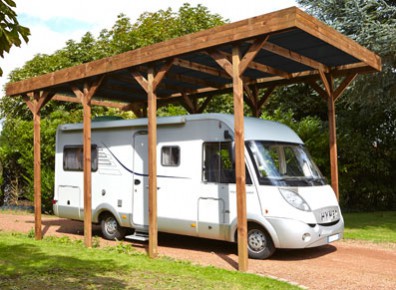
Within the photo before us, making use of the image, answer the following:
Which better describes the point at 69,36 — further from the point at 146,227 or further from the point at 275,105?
the point at 146,227

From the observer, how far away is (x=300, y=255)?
8828 mm

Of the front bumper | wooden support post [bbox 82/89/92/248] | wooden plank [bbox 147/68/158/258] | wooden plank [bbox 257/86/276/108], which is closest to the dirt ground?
the front bumper

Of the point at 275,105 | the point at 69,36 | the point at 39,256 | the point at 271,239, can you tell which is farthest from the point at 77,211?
the point at 69,36

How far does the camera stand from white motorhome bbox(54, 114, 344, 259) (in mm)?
8312

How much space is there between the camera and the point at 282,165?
888 cm

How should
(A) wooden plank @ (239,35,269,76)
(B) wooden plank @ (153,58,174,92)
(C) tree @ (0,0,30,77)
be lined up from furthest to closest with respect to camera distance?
(B) wooden plank @ (153,58,174,92), (A) wooden plank @ (239,35,269,76), (C) tree @ (0,0,30,77)

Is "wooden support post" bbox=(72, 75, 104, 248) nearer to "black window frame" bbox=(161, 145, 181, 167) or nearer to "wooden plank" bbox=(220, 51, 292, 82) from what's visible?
"black window frame" bbox=(161, 145, 181, 167)

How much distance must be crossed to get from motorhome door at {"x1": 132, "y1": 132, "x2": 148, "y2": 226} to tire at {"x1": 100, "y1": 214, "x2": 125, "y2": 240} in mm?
710

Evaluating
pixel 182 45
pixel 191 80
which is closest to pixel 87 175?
pixel 182 45

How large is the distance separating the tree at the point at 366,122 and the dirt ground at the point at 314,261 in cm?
538

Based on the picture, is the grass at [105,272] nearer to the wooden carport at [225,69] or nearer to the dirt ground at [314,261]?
the dirt ground at [314,261]

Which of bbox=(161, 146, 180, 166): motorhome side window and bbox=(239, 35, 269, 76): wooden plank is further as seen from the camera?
bbox=(161, 146, 180, 166): motorhome side window

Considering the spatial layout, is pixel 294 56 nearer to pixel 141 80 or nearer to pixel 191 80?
pixel 141 80

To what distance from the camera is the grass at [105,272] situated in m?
6.36
